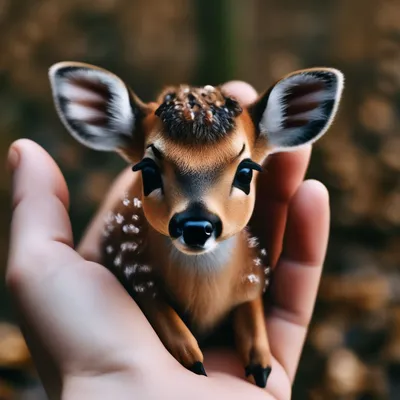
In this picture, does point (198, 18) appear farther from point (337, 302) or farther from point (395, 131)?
point (337, 302)

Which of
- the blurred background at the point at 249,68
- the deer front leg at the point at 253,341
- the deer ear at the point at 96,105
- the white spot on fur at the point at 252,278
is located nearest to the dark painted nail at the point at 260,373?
the deer front leg at the point at 253,341

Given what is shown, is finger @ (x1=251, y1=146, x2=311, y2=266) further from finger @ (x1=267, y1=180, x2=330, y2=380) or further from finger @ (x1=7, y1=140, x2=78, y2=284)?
finger @ (x1=7, y1=140, x2=78, y2=284)

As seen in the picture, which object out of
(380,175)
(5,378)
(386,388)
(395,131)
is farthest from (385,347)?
(5,378)

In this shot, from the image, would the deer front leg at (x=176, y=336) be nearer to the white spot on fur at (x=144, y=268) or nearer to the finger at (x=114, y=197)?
the white spot on fur at (x=144, y=268)

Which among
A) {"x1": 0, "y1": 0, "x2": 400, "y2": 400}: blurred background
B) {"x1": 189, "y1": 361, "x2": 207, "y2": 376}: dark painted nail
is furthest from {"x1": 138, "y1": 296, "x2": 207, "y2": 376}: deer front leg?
{"x1": 0, "y1": 0, "x2": 400, "y2": 400}: blurred background

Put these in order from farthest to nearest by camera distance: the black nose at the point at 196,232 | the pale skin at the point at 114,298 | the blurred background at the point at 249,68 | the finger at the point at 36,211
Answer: the blurred background at the point at 249,68 → the finger at the point at 36,211 → the pale skin at the point at 114,298 → the black nose at the point at 196,232

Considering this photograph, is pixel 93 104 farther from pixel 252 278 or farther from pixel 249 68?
pixel 249 68
